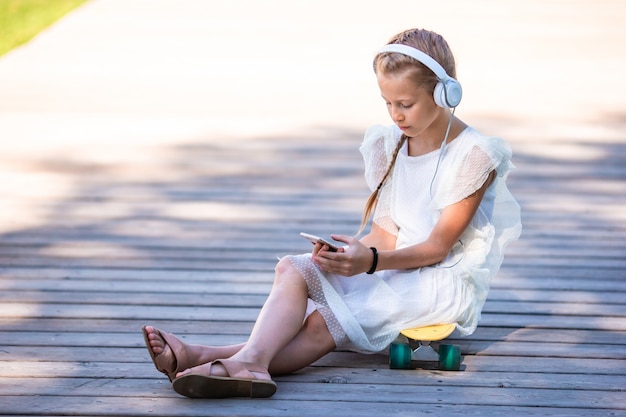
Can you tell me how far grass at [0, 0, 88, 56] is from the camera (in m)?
10.6

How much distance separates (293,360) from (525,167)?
2928 mm

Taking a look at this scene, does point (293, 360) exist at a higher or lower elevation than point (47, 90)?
lower

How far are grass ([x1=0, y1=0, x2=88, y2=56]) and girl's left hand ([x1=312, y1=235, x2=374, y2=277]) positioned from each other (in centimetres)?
796

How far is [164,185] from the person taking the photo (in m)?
5.09

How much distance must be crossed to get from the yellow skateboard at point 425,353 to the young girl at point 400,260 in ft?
0.11

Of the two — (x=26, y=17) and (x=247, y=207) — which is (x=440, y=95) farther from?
(x=26, y=17)

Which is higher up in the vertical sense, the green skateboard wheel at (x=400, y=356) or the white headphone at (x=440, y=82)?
the white headphone at (x=440, y=82)

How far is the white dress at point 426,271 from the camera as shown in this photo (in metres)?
2.90

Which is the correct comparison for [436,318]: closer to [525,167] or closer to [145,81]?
[525,167]

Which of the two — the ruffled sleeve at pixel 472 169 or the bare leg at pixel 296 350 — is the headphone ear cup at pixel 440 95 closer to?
the ruffled sleeve at pixel 472 169

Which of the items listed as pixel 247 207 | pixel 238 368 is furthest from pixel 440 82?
pixel 247 207

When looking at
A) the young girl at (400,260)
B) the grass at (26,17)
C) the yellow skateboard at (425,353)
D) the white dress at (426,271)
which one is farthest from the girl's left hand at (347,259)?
the grass at (26,17)

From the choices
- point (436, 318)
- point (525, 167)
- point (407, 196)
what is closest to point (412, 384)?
point (436, 318)

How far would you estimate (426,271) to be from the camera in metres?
2.97
